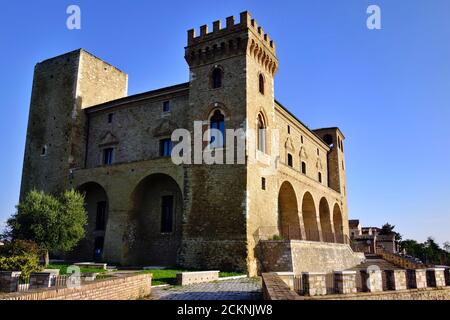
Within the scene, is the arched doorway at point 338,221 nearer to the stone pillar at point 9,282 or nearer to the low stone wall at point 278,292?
the low stone wall at point 278,292

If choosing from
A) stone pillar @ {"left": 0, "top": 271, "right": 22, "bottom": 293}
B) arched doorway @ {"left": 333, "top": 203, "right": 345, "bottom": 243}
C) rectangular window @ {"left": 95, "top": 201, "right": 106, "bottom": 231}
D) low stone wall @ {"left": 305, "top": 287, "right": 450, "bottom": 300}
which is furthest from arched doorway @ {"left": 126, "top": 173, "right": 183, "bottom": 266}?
arched doorway @ {"left": 333, "top": 203, "right": 345, "bottom": 243}

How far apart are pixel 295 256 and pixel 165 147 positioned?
1036cm

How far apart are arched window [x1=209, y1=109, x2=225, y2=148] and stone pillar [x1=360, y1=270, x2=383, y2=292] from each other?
10.2 m

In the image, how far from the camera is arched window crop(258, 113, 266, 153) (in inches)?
850

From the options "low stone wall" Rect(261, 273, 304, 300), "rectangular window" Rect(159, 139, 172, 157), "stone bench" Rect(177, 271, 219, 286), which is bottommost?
"stone bench" Rect(177, 271, 219, 286)

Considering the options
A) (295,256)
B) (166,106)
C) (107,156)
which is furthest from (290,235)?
(107,156)

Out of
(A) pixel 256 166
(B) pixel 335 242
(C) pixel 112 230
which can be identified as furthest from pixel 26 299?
(B) pixel 335 242

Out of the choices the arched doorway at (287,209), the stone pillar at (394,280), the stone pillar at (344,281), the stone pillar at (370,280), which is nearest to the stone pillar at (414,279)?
the stone pillar at (394,280)

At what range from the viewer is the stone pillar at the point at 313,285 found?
1132 cm

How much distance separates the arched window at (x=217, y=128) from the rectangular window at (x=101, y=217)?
364 inches

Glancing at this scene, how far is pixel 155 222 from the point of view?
2316 centimetres

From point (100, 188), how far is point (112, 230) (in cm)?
387

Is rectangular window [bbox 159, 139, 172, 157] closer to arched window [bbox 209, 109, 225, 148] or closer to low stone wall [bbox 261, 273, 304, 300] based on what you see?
arched window [bbox 209, 109, 225, 148]

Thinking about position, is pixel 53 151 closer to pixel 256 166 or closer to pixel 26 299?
pixel 256 166
